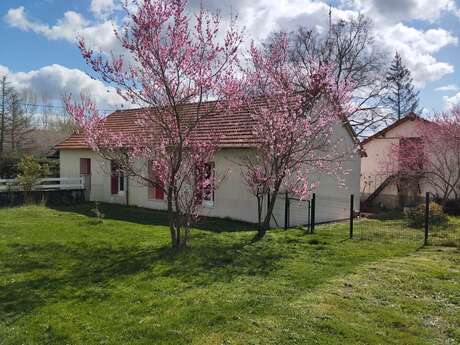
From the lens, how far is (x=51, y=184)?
19.4 m

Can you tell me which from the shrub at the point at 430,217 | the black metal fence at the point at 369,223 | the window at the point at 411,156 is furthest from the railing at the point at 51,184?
the window at the point at 411,156

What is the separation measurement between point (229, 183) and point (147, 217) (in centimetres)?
308

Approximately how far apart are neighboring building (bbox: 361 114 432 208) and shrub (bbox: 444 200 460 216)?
2.13 m

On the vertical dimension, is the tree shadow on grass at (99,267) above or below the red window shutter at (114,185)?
below

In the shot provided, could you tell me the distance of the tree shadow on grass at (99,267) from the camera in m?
5.96

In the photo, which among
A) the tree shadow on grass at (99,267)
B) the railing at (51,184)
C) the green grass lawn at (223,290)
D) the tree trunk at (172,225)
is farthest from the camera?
the railing at (51,184)

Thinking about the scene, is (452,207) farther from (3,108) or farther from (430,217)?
(3,108)

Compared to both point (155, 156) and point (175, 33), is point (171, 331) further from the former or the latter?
point (175, 33)

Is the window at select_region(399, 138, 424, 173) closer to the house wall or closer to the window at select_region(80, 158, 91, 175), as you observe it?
the house wall

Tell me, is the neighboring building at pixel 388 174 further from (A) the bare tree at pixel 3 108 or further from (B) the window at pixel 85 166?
→ (A) the bare tree at pixel 3 108

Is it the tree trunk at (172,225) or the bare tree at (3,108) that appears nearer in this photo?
the tree trunk at (172,225)

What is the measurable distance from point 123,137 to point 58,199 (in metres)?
11.0

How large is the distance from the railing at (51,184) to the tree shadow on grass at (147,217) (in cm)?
159

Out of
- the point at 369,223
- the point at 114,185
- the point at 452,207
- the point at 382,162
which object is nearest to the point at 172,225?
the point at 369,223
